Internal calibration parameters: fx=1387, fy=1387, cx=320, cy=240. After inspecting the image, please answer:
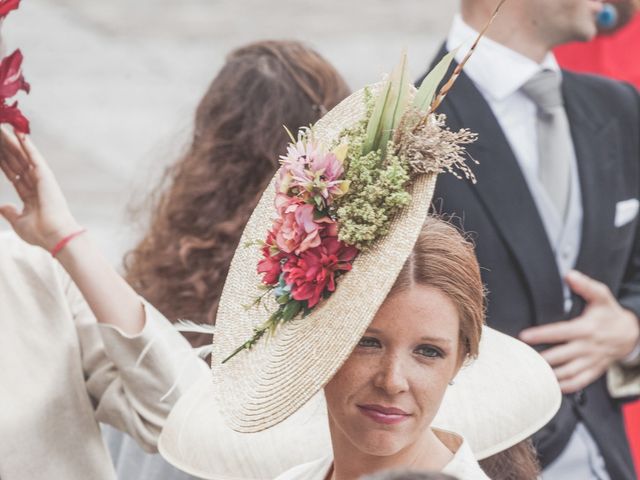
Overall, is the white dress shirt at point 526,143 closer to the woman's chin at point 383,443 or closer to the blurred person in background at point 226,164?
the blurred person in background at point 226,164

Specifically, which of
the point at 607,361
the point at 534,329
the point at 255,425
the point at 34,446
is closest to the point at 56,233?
the point at 34,446

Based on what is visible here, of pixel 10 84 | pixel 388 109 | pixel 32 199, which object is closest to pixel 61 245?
pixel 32 199

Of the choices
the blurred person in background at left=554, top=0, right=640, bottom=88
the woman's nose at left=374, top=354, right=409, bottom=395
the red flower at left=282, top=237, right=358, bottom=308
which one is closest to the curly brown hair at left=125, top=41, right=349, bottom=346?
the red flower at left=282, top=237, right=358, bottom=308

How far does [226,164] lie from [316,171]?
5.38ft

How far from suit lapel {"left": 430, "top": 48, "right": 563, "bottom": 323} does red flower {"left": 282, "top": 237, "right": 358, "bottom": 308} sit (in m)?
1.38

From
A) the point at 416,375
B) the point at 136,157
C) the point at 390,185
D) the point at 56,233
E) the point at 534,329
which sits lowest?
the point at 136,157

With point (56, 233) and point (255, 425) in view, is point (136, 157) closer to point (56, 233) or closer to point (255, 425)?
point (56, 233)

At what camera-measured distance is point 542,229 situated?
3.52 meters

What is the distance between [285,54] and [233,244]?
0.55 m

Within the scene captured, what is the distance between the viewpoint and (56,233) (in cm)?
294

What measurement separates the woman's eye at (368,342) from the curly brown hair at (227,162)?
156 centimetres

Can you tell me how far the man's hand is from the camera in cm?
354

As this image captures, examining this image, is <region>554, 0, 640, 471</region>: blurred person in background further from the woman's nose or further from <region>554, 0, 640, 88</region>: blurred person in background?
Result: the woman's nose

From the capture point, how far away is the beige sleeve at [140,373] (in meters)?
2.95
